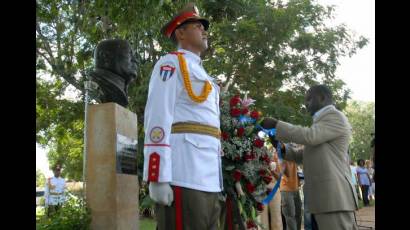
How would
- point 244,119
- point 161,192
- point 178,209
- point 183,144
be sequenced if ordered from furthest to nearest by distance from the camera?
point 244,119
point 183,144
point 178,209
point 161,192

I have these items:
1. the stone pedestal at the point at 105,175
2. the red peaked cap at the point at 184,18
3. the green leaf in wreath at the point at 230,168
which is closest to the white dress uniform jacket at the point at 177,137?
the red peaked cap at the point at 184,18

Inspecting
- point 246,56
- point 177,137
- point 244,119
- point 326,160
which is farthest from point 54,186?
point 177,137

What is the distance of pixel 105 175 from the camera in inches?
187

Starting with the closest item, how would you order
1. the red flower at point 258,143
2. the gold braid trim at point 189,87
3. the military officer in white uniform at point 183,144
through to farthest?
the military officer in white uniform at point 183,144 < the gold braid trim at point 189,87 < the red flower at point 258,143

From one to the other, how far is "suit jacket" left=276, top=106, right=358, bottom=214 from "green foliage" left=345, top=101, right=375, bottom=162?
44.9m

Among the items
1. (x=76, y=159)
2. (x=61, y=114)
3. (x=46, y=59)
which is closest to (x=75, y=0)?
(x=46, y=59)

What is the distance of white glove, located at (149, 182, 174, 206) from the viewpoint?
2.75 meters

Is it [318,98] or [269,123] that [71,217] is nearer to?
[269,123]

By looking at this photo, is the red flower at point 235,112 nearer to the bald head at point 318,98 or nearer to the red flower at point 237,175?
the red flower at point 237,175

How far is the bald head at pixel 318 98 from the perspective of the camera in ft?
16.0

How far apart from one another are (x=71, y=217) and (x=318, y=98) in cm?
294

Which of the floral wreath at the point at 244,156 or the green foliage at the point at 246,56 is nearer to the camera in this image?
the floral wreath at the point at 244,156

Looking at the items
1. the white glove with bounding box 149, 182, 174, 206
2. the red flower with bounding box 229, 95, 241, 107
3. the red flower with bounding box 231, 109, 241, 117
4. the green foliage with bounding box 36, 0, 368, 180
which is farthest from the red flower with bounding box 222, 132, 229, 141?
the green foliage with bounding box 36, 0, 368, 180

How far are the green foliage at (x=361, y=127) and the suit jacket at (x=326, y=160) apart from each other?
44.9 meters
